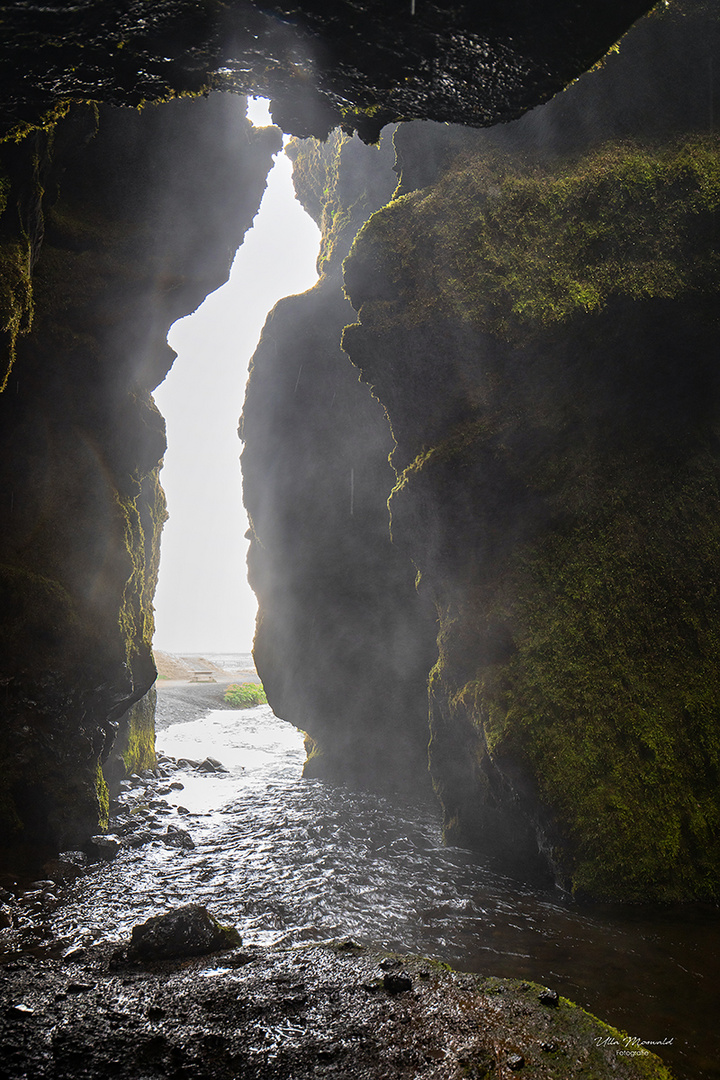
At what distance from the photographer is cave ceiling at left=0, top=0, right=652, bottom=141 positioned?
3.02 meters

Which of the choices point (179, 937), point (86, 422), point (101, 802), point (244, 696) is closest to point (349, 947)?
point (179, 937)

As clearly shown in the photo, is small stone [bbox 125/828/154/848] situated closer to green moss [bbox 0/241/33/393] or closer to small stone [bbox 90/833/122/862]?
small stone [bbox 90/833/122/862]

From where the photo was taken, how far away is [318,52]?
3.38 meters

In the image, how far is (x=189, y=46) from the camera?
10.9 ft

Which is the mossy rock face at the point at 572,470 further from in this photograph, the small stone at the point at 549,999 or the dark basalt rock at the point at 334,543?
the dark basalt rock at the point at 334,543

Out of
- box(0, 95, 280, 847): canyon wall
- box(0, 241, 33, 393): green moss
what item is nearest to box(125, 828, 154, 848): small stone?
box(0, 95, 280, 847): canyon wall

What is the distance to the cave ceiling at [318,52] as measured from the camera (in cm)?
302

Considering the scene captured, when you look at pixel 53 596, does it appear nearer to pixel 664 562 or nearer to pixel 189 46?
pixel 189 46

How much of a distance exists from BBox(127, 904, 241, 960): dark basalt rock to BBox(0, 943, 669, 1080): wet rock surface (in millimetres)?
200

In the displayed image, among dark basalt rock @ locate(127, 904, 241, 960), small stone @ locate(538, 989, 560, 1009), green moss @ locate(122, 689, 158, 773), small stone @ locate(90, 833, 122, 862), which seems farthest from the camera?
green moss @ locate(122, 689, 158, 773)

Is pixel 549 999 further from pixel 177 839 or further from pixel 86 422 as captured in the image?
pixel 86 422

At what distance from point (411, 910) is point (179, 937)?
134 inches

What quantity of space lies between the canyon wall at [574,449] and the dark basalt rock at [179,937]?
491 cm

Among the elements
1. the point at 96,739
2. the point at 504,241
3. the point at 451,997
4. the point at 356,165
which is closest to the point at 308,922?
the point at 451,997
